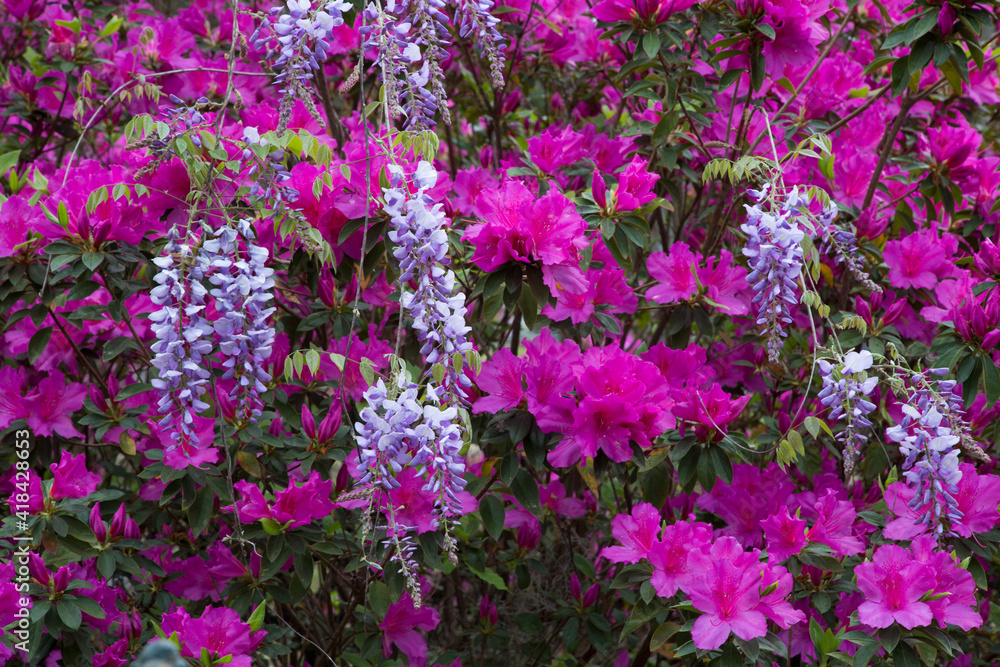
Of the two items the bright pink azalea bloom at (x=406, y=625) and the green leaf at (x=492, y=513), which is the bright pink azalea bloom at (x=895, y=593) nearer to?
the green leaf at (x=492, y=513)

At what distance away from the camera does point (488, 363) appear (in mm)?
1582

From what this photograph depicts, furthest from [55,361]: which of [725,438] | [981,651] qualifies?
[981,651]

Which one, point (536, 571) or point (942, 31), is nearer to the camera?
point (942, 31)

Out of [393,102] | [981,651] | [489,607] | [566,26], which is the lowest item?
[981,651]

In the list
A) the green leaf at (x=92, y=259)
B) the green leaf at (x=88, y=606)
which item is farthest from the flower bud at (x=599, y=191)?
the green leaf at (x=88, y=606)

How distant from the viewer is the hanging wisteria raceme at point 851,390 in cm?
144

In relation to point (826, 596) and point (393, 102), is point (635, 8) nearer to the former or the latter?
point (393, 102)

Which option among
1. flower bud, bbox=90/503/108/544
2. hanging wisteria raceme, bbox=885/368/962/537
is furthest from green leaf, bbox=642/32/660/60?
flower bud, bbox=90/503/108/544

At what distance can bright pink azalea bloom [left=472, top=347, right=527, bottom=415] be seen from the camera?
5.11 feet

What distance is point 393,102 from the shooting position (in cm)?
136

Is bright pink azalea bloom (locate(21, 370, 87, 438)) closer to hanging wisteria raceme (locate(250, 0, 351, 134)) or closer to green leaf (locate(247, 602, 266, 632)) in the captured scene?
green leaf (locate(247, 602, 266, 632))

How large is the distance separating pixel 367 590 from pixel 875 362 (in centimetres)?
111

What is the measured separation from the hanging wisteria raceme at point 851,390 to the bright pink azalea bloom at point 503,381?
1.74 ft

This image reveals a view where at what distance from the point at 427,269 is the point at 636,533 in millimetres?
703
